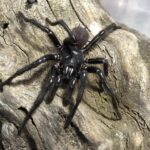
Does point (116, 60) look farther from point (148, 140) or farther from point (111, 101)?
point (148, 140)

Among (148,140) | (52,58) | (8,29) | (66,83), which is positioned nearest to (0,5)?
(8,29)

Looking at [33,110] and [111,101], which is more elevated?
[111,101]

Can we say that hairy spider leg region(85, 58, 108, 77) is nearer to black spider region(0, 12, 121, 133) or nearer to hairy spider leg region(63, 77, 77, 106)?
black spider region(0, 12, 121, 133)

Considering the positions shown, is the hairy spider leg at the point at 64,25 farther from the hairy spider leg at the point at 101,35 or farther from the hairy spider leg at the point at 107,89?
the hairy spider leg at the point at 107,89

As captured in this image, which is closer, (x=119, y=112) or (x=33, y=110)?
(x=33, y=110)

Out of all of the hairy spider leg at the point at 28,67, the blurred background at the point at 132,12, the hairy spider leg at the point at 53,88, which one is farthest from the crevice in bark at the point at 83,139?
the blurred background at the point at 132,12

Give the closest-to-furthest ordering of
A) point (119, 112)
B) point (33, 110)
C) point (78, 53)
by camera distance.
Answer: point (33, 110) < point (119, 112) < point (78, 53)

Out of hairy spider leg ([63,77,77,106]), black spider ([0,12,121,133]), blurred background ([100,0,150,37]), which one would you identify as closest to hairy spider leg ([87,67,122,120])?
black spider ([0,12,121,133])
